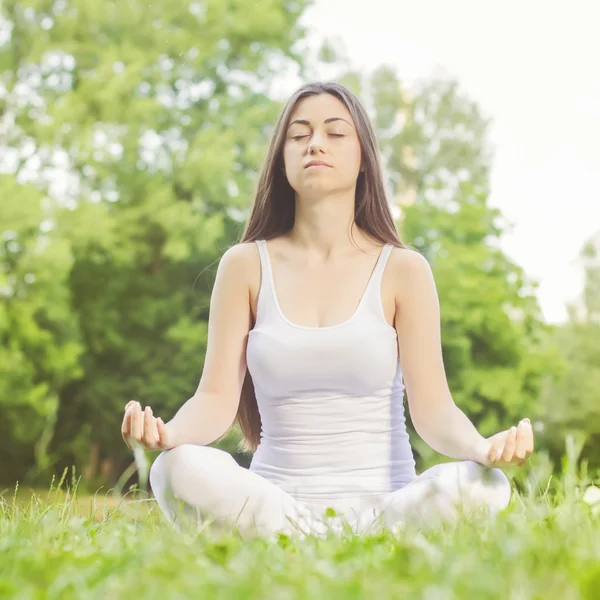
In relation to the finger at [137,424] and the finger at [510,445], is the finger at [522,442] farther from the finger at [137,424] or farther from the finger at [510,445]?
the finger at [137,424]

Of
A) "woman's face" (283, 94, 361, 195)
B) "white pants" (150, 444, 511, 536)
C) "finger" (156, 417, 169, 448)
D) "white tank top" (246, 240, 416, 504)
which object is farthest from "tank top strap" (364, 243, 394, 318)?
"finger" (156, 417, 169, 448)

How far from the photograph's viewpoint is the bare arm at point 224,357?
9.58ft

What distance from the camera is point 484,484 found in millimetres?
2500

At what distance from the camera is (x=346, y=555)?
5.80 feet

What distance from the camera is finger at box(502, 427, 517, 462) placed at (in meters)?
2.35

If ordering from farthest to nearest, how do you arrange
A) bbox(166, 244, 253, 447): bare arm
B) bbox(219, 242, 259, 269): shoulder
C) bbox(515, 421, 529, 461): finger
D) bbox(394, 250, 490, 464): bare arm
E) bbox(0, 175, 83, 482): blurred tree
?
1. bbox(0, 175, 83, 482): blurred tree
2. bbox(219, 242, 259, 269): shoulder
3. bbox(166, 244, 253, 447): bare arm
4. bbox(394, 250, 490, 464): bare arm
5. bbox(515, 421, 529, 461): finger

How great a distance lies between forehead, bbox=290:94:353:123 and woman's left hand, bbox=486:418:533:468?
50.1 inches

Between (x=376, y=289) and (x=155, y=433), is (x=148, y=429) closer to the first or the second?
(x=155, y=433)

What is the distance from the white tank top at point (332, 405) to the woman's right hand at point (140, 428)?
0.49 meters

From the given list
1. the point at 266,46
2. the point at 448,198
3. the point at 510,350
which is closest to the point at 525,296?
the point at 510,350

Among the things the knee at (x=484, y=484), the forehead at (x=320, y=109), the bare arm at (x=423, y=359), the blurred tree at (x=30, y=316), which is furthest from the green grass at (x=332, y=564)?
the blurred tree at (x=30, y=316)

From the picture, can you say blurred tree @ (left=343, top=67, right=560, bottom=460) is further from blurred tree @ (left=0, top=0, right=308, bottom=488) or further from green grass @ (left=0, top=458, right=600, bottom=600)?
green grass @ (left=0, top=458, right=600, bottom=600)

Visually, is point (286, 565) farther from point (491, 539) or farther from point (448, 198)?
point (448, 198)

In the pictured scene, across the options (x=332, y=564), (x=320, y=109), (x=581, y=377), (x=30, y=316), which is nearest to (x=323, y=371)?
(x=320, y=109)
